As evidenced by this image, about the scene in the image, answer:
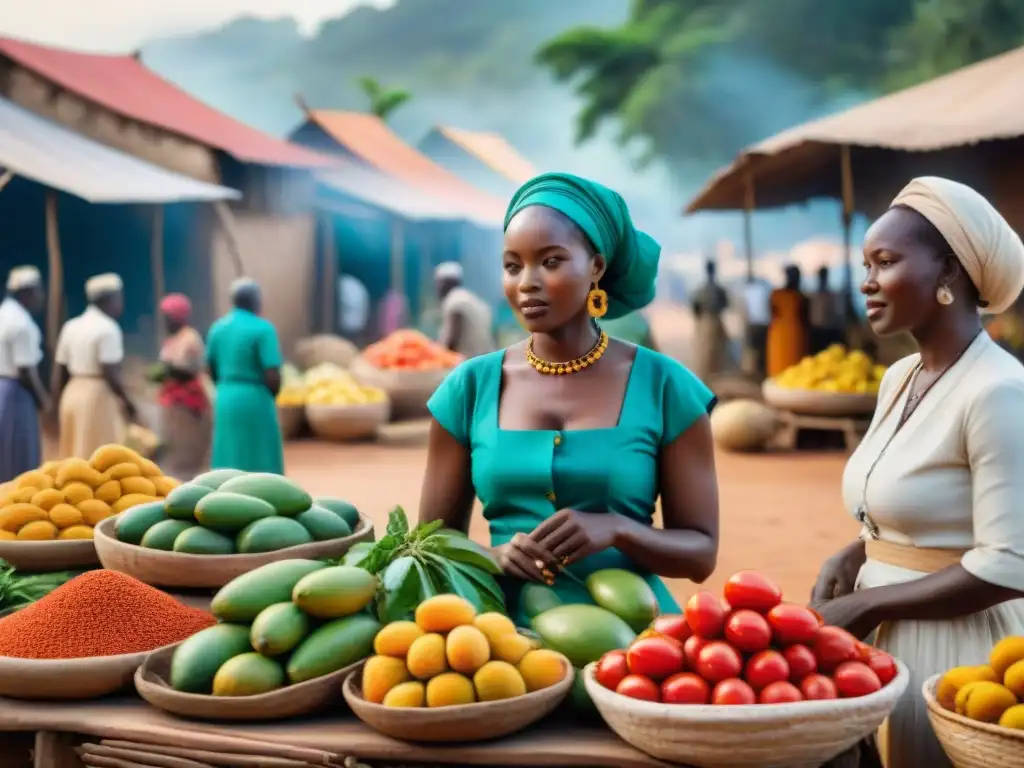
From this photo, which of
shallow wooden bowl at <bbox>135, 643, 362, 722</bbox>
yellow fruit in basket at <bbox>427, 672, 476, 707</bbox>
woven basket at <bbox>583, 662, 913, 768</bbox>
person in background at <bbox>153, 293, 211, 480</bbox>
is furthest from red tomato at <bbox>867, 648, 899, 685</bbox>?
person in background at <bbox>153, 293, 211, 480</bbox>

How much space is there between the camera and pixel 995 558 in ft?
8.13

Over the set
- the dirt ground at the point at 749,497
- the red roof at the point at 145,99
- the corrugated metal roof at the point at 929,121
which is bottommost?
the dirt ground at the point at 749,497

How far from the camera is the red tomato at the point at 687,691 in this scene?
2012 millimetres

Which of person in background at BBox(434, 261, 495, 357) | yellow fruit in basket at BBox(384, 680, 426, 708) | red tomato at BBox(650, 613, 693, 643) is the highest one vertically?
person in background at BBox(434, 261, 495, 357)

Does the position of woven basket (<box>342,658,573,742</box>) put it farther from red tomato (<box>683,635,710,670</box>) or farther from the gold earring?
the gold earring

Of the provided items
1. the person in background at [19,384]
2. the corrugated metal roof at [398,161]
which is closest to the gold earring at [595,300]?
the person in background at [19,384]

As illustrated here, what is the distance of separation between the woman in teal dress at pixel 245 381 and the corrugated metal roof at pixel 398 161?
46.6 feet

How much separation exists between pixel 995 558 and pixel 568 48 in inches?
1146

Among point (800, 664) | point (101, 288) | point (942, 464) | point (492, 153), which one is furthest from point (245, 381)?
point (492, 153)

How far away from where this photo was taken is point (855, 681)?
2059mm

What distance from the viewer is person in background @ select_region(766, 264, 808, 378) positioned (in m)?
14.3

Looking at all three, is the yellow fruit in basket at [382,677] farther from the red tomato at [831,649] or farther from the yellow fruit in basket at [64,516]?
the yellow fruit in basket at [64,516]

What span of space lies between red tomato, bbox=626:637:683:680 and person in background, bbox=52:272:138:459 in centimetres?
753

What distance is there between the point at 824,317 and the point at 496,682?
14151 mm
